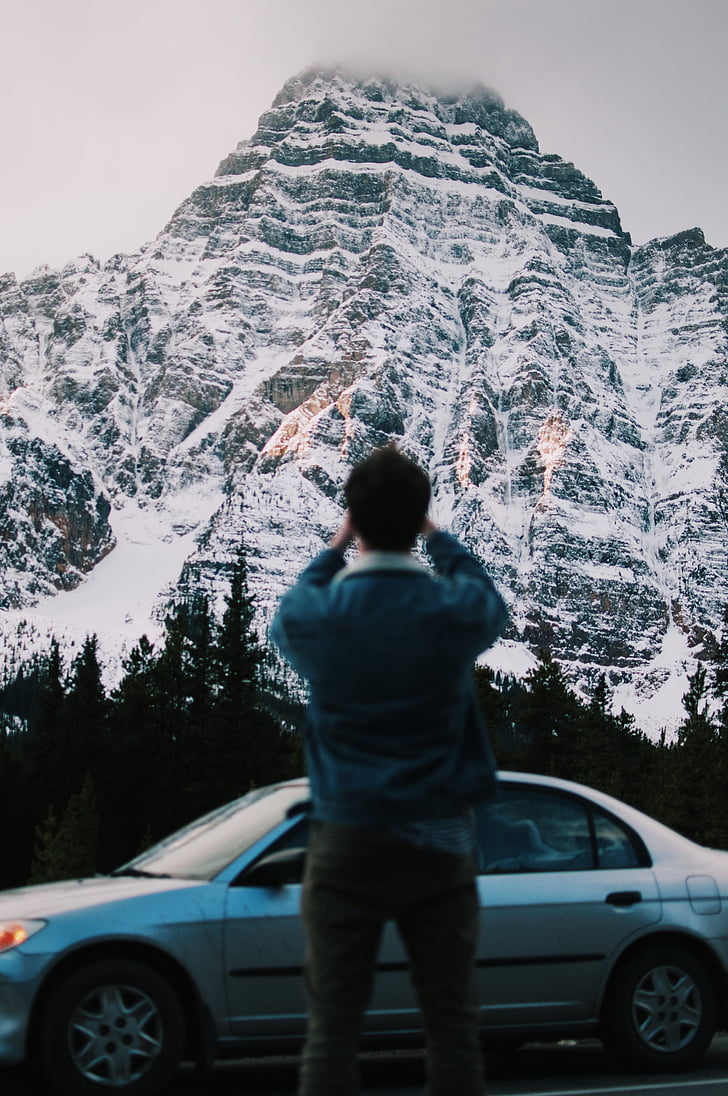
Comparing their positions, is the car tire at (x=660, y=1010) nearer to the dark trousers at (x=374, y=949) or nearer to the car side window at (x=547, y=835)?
the car side window at (x=547, y=835)

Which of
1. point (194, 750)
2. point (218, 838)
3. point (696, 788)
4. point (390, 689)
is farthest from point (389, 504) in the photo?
point (194, 750)

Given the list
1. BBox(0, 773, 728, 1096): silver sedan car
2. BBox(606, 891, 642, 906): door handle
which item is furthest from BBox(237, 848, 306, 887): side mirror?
BBox(606, 891, 642, 906): door handle

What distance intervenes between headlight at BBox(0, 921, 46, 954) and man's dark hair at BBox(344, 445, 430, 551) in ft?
11.7

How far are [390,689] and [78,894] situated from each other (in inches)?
148

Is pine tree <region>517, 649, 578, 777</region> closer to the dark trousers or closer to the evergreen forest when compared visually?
the evergreen forest

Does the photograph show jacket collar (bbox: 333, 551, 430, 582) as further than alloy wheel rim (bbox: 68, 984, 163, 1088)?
No

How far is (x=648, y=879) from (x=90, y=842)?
136 feet

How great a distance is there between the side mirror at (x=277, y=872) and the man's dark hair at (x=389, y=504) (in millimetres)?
3306

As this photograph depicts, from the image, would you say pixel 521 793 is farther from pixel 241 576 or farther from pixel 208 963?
pixel 241 576

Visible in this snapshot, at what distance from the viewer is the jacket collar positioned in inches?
160

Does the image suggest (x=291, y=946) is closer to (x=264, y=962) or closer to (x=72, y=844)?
(x=264, y=962)

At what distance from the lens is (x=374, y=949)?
3904mm

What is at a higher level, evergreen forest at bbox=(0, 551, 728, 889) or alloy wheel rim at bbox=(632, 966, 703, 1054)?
evergreen forest at bbox=(0, 551, 728, 889)

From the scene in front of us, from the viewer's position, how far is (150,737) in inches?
2393
